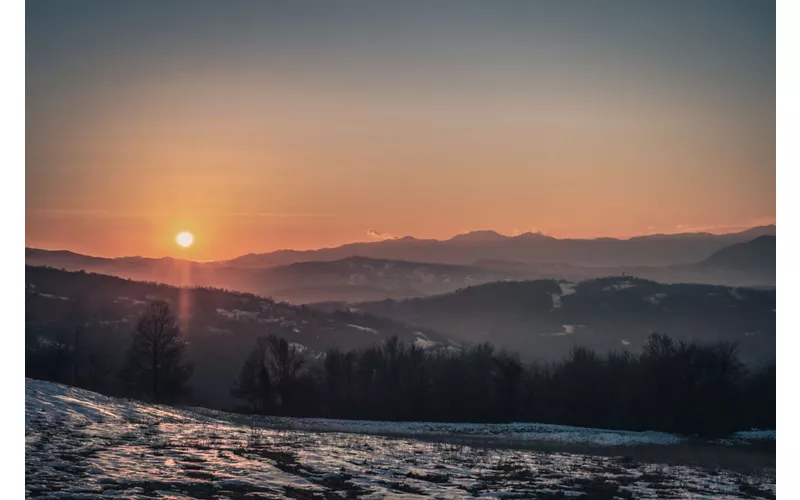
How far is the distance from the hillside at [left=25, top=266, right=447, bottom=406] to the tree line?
316cm

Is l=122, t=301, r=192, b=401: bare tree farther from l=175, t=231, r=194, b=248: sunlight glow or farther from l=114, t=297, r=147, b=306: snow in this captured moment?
l=114, t=297, r=147, b=306: snow

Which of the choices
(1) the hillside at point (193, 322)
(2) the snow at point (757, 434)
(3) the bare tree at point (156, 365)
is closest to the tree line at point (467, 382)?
(3) the bare tree at point (156, 365)

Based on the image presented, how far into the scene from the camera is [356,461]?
84.1 ft

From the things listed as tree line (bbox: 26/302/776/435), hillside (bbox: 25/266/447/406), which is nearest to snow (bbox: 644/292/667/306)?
hillside (bbox: 25/266/447/406)

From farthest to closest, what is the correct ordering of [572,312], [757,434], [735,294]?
[572,312] < [735,294] < [757,434]

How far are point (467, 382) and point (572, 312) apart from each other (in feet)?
258

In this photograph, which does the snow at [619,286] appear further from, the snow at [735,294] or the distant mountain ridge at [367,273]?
the snow at [735,294]

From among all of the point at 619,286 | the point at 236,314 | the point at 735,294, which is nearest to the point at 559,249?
the point at 735,294

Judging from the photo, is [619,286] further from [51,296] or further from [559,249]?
[51,296]

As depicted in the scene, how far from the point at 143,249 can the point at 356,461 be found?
94.7 feet

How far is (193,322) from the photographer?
102938 mm

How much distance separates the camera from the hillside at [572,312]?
79.3m

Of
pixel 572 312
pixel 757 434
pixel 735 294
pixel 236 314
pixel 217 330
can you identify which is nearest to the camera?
pixel 757 434
